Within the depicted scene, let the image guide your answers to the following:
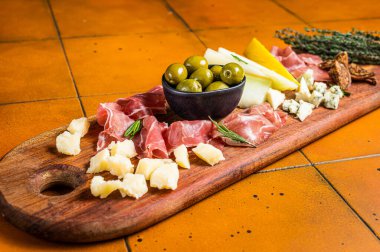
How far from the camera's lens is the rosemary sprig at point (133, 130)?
1.85 m

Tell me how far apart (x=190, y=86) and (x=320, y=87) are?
675mm

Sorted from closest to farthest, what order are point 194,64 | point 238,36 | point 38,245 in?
point 38,245 < point 194,64 < point 238,36

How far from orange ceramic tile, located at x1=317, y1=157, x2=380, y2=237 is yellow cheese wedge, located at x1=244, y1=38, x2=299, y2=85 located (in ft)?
1.69

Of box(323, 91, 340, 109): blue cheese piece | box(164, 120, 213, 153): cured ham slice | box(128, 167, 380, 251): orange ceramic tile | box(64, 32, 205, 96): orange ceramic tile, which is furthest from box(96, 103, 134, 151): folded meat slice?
box(323, 91, 340, 109): blue cheese piece

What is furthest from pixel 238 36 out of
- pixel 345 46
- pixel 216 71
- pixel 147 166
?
pixel 147 166

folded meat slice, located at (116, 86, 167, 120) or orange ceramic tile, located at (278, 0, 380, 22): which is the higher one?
folded meat slice, located at (116, 86, 167, 120)

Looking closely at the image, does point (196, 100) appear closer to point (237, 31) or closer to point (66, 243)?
point (66, 243)

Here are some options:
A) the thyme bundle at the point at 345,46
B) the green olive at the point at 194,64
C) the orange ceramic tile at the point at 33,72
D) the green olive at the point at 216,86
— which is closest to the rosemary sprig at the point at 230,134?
the green olive at the point at 216,86

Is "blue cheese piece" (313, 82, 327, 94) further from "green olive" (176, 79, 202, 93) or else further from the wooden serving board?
"green olive" (176, 79, 202, 93)

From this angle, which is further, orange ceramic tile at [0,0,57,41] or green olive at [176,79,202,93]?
orange ceramic tile at [0,0,57,41]

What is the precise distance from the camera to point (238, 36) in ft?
10.5

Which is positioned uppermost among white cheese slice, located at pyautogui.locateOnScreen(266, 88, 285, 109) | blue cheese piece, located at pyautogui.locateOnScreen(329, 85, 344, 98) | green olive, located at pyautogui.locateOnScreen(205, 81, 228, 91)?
green olive, located at pyautogui.locateOnScreen(205, 81, 228, 91)

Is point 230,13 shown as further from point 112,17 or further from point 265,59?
point 265,59

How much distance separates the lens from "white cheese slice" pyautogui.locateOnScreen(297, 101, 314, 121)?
6.79 ft
